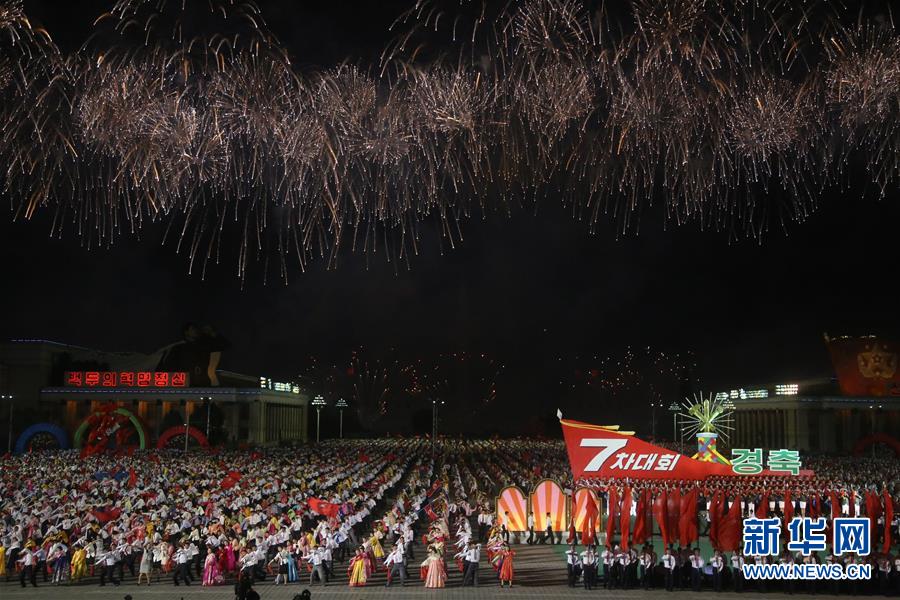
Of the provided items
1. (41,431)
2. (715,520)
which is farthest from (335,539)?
(41,431)

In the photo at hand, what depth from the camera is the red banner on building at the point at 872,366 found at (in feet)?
305

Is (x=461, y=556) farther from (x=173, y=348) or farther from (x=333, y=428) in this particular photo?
(x=333, y=428)

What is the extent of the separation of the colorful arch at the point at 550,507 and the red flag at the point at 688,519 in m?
5.65

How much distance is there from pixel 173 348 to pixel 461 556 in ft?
255

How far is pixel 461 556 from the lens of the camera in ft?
70.3

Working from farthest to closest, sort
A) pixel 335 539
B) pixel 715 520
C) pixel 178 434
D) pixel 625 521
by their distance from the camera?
pixel 178 434 → pixel 335 539 → pixel 625 521 → pixel 715 520

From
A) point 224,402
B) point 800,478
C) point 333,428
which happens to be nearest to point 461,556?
point 800,478

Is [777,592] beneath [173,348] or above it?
beneath

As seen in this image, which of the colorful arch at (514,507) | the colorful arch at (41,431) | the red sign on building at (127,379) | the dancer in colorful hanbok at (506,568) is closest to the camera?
the dancer in colorful hanbok at (506,568)

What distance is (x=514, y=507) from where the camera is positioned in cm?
2761

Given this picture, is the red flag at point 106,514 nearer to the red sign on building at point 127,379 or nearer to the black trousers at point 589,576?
the black trousers at point 589,576

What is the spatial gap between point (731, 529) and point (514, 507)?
8025 millimetres

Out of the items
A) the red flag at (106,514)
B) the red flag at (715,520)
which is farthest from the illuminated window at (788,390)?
the red flag at (106,514)

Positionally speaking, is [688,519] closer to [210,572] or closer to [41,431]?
[210,572]
